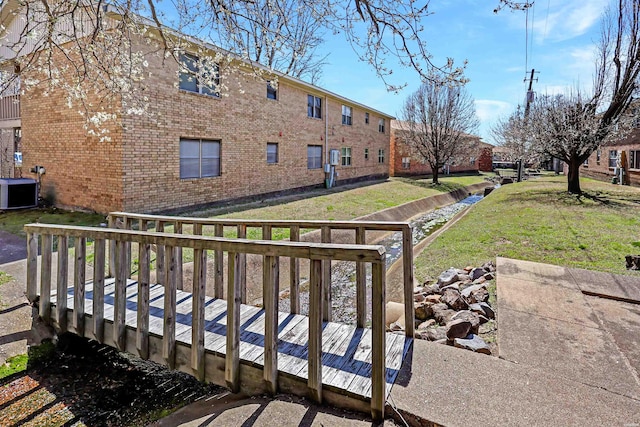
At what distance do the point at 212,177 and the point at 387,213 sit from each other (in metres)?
5.95

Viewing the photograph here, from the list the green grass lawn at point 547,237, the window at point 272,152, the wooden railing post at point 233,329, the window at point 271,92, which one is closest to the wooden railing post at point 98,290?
the wooden railing post at point 233,329

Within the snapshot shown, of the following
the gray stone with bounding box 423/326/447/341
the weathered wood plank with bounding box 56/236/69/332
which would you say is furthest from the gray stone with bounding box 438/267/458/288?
the weathered wood plank with bounding box 56/236/69/332

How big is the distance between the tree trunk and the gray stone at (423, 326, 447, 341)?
13.8m

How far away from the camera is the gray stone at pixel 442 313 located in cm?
378

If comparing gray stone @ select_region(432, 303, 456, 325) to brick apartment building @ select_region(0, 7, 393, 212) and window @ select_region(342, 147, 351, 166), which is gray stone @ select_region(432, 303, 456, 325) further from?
window @ select_region(342, 147, 351, 166)

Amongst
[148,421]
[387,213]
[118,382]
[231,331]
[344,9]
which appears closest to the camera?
[231,331]

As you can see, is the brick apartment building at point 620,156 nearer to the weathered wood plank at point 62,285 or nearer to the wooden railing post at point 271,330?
the wooden railing post at point 271,330

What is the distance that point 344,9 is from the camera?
4.60 metres

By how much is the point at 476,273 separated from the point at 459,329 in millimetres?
2297

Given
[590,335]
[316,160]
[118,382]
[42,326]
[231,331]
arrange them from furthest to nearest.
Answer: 1. [316,160]
2. [42,326]
3. [118,382]
4. [590,335]
5. [231,331]

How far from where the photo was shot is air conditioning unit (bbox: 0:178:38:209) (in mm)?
10148

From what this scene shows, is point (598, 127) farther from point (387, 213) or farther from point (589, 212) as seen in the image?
point (387, 213)

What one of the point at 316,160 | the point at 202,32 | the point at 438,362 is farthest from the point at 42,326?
the point at 316,160

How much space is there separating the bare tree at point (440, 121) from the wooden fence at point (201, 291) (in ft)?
73.1
